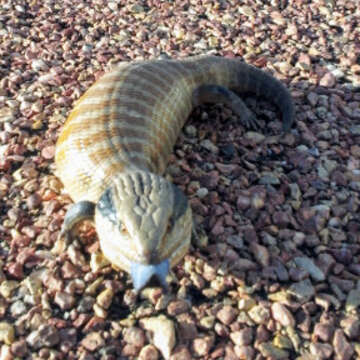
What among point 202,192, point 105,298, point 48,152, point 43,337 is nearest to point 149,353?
point 105,298

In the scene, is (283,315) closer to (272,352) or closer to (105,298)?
(272,352)

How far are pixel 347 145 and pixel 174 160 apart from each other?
152cm

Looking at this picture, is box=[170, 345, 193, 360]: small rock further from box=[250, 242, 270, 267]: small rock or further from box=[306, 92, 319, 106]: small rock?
box=[306, 92, 319, 106]: small rock

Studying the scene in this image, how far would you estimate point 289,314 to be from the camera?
9.88 ft

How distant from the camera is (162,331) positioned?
2906mm

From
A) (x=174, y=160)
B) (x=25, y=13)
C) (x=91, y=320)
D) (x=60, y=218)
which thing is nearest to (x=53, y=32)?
(x=25, y=13)

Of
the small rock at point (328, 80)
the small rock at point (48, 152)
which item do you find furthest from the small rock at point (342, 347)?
the small rock at point (328, 80)

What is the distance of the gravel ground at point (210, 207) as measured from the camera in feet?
9.62

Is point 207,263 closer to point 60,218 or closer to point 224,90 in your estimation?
point 60,218

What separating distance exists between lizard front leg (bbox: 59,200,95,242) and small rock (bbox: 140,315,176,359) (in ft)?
2.40

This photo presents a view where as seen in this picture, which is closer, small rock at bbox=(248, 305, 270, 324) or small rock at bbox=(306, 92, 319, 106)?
small rock at bbox=(248, 305, 270, 324)

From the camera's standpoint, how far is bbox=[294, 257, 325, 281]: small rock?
328 cm

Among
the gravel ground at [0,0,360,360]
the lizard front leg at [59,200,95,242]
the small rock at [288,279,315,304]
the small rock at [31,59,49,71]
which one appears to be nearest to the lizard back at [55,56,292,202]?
the lizard front leg at [59,200,95,242]

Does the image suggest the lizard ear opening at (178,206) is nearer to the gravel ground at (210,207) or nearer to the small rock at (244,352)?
the gravel ground at (210,207)
